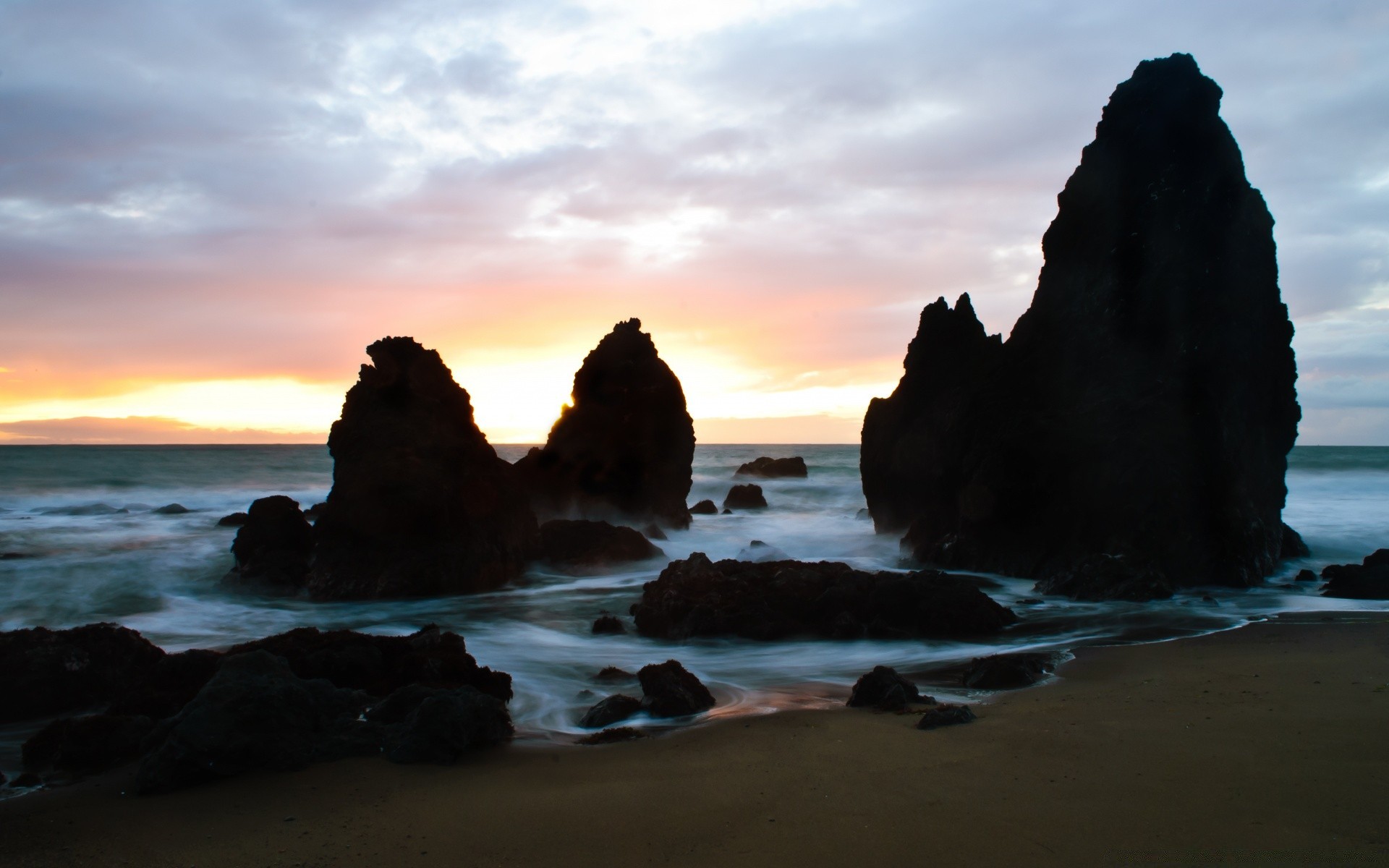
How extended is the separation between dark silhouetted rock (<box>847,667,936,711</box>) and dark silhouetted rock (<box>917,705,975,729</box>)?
0.44 metres

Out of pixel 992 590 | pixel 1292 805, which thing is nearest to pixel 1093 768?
pixel 1292 805

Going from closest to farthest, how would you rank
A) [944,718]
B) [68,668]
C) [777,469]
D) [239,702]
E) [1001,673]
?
[239,702], [944,718], [1001,673], [68,668], [777,469]

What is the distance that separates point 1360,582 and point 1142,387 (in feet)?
13.6

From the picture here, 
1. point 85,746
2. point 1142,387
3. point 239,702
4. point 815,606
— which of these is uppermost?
point 1142,387

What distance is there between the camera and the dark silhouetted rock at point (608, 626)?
38.8ft

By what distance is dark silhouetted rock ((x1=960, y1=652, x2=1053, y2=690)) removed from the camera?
25.7 feet

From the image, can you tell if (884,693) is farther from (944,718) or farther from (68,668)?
(68,668)

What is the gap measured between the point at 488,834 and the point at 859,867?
72.2 inches

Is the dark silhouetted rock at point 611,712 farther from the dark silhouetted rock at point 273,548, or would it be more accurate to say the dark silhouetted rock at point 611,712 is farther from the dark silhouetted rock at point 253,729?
the dark silhouetted rock at point 273,548

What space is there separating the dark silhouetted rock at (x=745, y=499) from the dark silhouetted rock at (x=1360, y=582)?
78.5ft

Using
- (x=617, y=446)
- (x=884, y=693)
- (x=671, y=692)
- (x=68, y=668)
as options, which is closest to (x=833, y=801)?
(x=884, y=693)

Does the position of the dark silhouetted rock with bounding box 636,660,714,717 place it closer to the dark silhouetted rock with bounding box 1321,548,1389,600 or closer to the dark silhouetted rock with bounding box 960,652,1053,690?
the dark silhouetted rock with bounding box 960,652,1053,690

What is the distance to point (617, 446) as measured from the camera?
26.7 m

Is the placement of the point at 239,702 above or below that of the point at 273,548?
below
